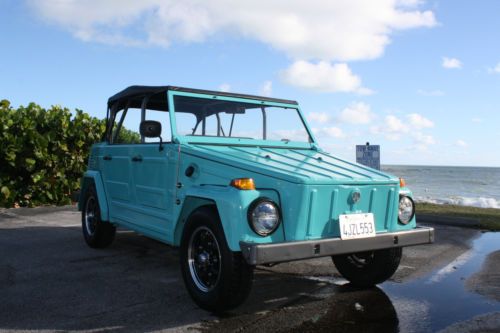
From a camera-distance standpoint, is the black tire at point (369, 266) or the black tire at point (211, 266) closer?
the black tire at point (211, 266)

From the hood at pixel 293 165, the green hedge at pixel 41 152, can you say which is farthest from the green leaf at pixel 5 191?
the hood at pixel 293 165

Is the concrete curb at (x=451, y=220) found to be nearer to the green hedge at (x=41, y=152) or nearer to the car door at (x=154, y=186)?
the car door at (x=154, y=186)

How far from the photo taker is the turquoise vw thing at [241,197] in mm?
3432

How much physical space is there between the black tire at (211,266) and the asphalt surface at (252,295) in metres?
0.16

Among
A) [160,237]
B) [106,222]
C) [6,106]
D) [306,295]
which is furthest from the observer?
[6,106]

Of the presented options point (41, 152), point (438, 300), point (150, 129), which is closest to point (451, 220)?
point (438, 300)

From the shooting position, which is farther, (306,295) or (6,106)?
(6,106)

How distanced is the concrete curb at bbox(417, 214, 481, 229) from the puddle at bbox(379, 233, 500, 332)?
10.9ft

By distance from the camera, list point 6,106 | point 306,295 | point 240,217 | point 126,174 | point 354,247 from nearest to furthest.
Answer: point 240,217 < point 354,247 < point 306,295 < point 126,174 < point 6,106

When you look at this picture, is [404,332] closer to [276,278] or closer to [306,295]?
[306,295]

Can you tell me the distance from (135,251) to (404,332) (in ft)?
13.0

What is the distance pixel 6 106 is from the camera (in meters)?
11.3

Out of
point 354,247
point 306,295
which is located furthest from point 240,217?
point 306,295

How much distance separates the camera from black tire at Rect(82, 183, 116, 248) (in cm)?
618
